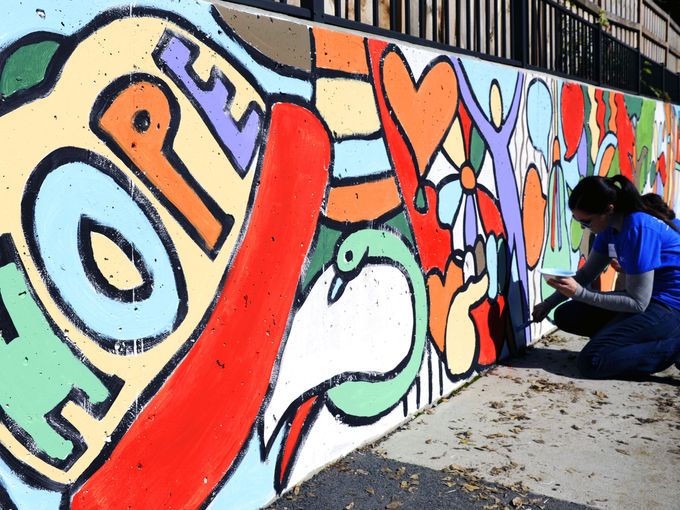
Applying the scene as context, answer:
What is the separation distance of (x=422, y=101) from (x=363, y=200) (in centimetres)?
88


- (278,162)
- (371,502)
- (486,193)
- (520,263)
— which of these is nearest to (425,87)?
(486,193)

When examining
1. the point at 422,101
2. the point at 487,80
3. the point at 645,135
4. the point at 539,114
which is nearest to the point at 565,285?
the point at 487,80

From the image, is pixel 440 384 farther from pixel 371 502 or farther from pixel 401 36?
pixel 401 36

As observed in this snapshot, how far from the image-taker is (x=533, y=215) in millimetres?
5926

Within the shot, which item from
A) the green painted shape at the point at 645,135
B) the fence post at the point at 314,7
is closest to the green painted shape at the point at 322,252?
the fence post at the point at 314,7

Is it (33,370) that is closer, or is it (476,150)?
(33,370)

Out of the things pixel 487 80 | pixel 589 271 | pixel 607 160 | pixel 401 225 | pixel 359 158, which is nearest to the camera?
pixel 359 158

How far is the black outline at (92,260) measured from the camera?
7.00ft

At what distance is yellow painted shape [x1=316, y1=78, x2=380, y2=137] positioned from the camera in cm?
336

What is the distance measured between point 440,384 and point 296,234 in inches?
65.1

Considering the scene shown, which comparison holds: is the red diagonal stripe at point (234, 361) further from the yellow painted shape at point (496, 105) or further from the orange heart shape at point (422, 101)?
the yellow painted shape at point (496, 105)

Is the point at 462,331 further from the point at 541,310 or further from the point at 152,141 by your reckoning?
the point at 152,141

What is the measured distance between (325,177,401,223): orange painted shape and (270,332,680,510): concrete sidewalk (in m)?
1.08

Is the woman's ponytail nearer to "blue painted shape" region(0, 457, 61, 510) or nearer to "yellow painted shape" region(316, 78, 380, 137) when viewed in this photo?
"yellow painted shape" region(316, 78, 380, 137)
